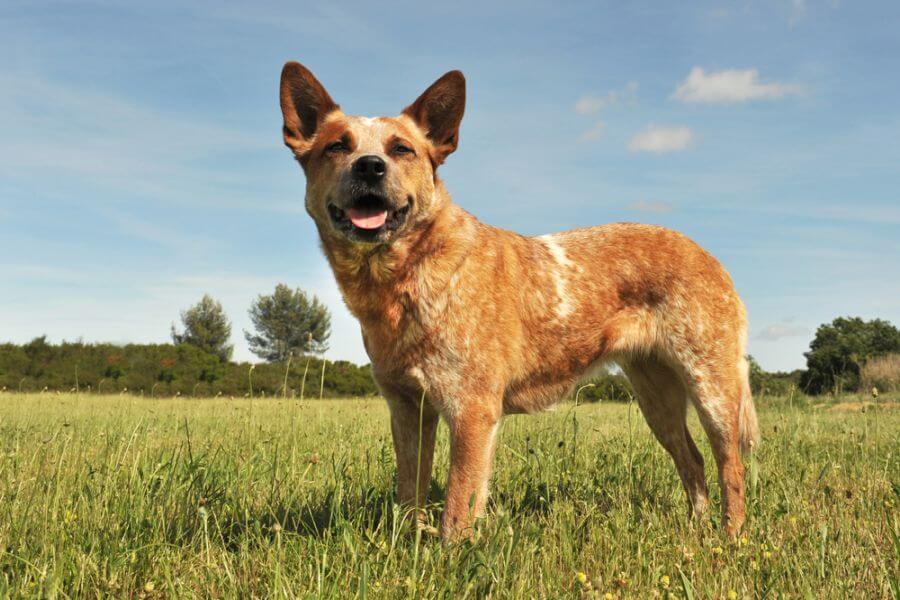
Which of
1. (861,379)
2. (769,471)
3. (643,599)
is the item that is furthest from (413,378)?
(861,379)

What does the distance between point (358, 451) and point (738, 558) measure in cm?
362

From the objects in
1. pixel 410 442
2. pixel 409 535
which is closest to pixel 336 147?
pixel 410 442

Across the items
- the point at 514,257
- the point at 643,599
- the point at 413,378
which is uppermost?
the point at 514,257

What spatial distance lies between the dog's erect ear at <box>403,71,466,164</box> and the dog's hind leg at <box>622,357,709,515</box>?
2.25 m

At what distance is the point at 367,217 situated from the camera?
4043 mm

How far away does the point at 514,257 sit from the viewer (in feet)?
15.4

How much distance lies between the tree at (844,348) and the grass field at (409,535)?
59.2 ft

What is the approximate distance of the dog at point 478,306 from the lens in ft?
13.2

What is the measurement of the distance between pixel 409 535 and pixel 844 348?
2742 centimetres

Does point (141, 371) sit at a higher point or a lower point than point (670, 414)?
higher

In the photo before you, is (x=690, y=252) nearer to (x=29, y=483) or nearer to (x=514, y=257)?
(x=514, y=257)

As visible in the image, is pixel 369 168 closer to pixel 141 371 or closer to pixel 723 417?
pixel 723 417

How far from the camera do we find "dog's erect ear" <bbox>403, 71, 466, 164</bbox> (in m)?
4.51

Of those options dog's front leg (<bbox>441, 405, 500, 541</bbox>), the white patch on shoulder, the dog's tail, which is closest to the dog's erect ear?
the white patch on shoulder
